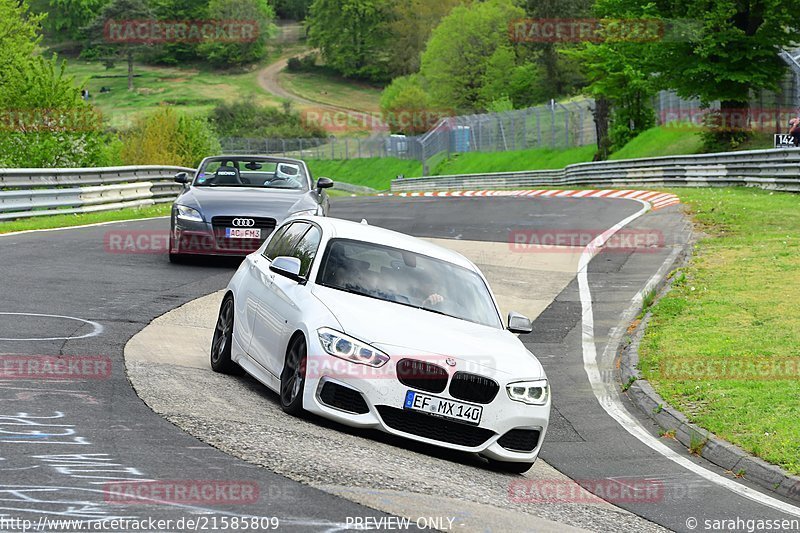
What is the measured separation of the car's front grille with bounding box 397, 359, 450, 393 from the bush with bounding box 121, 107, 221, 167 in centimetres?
4164

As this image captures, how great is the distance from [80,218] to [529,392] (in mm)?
19722

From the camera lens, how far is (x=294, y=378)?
8.52 metres

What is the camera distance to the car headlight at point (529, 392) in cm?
841

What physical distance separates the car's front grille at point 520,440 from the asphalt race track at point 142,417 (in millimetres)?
531

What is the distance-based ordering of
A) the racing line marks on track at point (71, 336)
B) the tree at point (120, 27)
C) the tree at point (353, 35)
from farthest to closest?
the tree at point (353, 35) < the tree at point (120, 27) < the racing line marks on track at point (71, 336)

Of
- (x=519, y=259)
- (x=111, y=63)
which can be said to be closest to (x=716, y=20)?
(x=519, y=259)

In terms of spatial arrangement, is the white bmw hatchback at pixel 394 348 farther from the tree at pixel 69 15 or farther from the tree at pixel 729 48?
the tree at pixel 69 15

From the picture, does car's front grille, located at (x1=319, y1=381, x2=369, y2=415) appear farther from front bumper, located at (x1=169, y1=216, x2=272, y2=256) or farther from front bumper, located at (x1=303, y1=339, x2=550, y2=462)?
front bumper, located at (x1=169, y1=216, x2=272, y2=256)

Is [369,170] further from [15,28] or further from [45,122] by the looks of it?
[45,122]

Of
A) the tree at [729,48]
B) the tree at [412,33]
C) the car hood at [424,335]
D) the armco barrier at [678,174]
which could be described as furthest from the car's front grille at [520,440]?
the tree at [412,33]

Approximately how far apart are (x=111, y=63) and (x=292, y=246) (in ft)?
557

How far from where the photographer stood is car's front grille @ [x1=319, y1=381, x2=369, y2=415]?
811cm

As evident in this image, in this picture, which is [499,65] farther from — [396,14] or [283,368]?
[283,368]

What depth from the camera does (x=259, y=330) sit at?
955 centimetres
